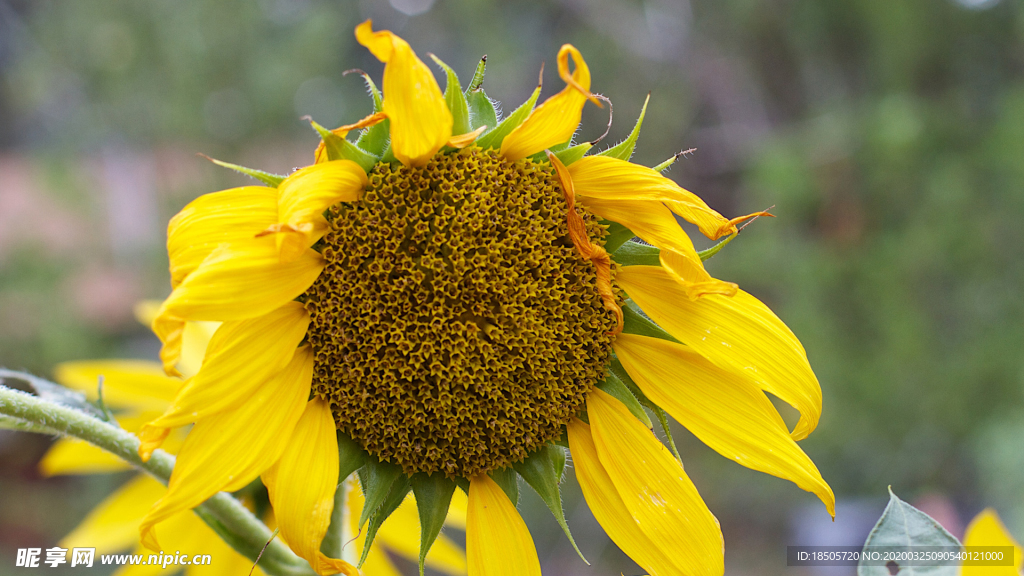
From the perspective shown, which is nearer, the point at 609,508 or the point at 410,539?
the point at 609,508

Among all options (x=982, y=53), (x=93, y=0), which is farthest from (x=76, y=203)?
(x=982, y=53)

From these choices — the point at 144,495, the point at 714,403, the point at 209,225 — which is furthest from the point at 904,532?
the point at 144,495

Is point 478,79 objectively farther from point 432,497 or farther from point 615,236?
point 432,497

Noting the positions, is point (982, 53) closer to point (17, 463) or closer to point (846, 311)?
point (846, 311)

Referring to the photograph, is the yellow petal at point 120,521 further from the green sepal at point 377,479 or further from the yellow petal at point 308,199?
the yellow petal at point 308,199

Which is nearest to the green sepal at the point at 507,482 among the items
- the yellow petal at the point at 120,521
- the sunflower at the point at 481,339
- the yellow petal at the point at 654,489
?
the sunflower at the point at 481,339

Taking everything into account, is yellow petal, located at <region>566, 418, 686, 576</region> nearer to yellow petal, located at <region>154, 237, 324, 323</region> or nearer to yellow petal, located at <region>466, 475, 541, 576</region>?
yellow petal, located at <region>466, 475, 541, 576</region>
